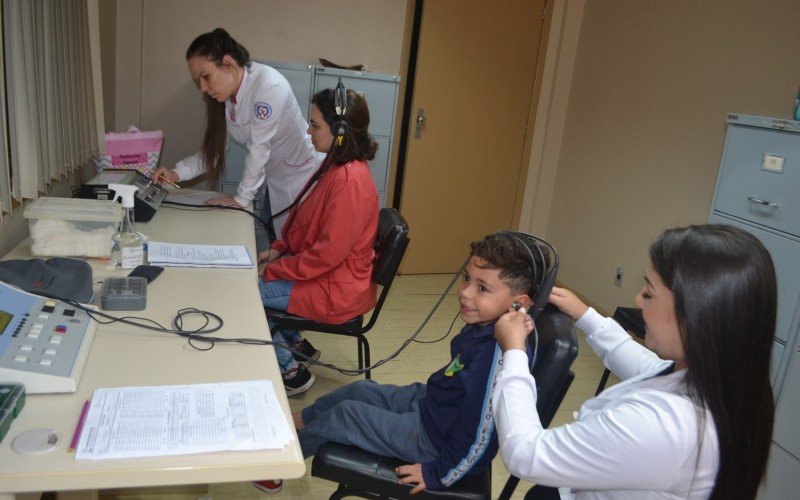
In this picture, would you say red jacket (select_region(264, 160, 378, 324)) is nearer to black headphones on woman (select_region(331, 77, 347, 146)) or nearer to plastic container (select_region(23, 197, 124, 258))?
black headphones on woman (select_region(331, 77, 347, 146))

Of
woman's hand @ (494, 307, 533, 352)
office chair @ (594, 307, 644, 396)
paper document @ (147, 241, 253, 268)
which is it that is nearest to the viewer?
woman's hand @ (494, 307, 533, 352)

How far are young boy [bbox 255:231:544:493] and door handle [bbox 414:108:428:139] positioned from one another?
110 inches

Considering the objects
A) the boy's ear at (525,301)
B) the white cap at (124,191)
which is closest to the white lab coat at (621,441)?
the boy's ear at (525,301)

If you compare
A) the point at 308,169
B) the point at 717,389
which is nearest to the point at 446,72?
the point at 308,169

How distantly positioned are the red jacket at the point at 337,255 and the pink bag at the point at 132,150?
37.6 inches

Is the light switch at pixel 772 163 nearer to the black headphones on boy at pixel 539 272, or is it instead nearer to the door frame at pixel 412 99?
the black headphones on boy at pixel 539 272

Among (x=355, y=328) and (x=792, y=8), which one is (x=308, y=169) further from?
(x=792, y=8)

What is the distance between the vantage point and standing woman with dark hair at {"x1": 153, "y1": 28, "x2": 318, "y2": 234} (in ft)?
9.06

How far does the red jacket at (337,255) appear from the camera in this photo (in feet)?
7.72

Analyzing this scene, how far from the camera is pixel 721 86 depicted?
10.7 feet

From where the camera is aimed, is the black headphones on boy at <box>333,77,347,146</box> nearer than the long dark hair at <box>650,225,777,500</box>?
No

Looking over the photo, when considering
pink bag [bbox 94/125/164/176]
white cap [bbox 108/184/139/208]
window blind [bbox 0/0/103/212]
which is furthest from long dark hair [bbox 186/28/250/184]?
white cap [bbox 108/184/139/208]

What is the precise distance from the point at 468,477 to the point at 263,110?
1.85 meters

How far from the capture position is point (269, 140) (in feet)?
9.37
